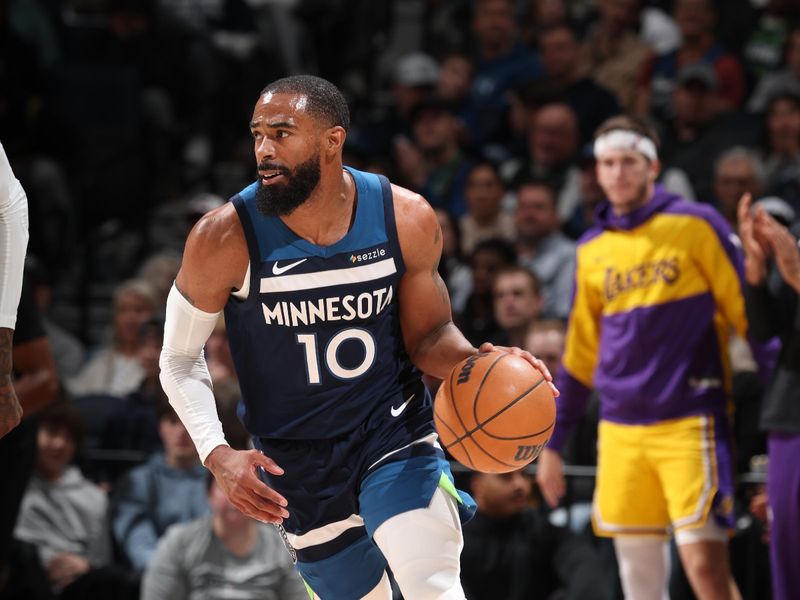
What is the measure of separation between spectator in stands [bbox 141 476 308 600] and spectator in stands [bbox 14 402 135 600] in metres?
0.55

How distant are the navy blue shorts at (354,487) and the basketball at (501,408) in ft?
0.62

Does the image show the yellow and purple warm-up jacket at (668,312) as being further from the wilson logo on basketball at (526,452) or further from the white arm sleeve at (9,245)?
the white arm sleeve at (9,245)

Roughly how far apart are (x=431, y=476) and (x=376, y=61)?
794cm

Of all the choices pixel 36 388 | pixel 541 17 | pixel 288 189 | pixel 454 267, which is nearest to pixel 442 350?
pixel 288 189

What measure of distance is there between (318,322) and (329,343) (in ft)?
0.25

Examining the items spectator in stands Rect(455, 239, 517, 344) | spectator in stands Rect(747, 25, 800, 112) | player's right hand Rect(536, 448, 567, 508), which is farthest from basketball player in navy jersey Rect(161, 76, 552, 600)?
spectator in stands Rect(747, 25, 800, 112)

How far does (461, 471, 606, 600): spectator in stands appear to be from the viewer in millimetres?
6312

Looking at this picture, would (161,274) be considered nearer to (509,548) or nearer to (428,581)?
(509,548)

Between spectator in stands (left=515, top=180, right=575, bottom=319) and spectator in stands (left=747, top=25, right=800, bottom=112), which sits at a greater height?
spectator in stands (left=747, top=25, right=800, bottom=112)

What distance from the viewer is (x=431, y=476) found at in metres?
4.19

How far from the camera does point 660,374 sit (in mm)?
5625

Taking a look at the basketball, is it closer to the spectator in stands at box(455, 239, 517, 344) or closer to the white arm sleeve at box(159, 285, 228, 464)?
the white arm sleeve at box(159, 285, 228, 464)

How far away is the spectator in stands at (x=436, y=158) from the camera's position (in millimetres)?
9227

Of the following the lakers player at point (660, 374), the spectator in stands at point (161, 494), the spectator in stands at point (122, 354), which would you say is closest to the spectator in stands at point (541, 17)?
the spectator in stands at point (122, 354)
